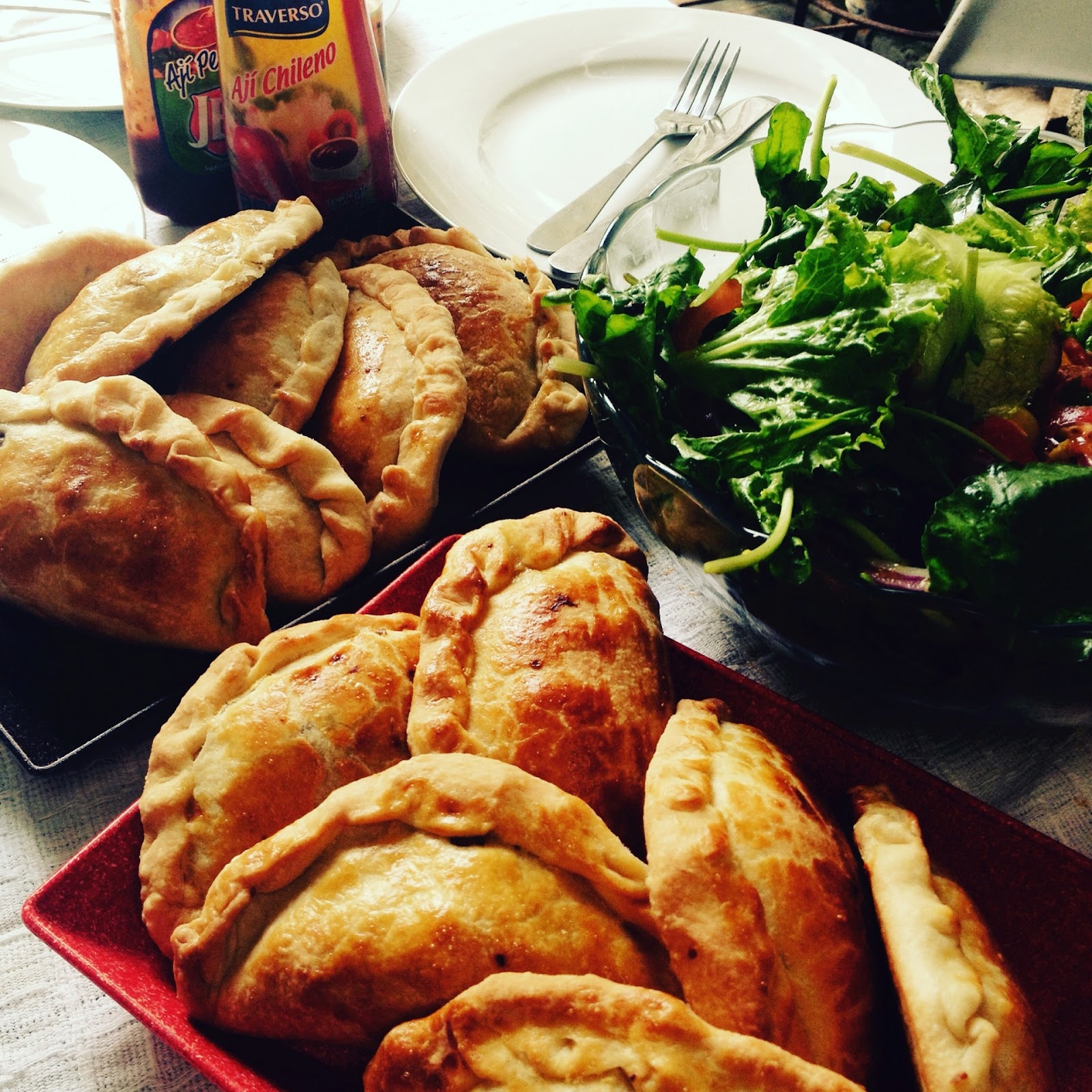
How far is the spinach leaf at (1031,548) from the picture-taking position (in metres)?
1.16

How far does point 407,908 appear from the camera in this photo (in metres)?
1.09

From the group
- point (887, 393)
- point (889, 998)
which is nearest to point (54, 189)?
point (887, 393)

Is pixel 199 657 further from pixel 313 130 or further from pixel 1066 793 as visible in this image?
pixel 1066 793

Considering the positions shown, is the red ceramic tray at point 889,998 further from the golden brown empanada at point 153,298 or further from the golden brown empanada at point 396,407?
the golden brown empanada at point 153,298

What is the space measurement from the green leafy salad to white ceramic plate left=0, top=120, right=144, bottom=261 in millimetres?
1307

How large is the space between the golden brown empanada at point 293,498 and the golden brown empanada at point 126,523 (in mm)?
46

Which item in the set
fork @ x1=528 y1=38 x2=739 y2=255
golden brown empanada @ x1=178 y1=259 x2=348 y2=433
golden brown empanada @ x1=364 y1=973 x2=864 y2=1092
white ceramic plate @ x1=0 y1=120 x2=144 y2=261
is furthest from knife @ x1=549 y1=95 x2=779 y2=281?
golden brown empanada @ x1=364 y1=973 x2=864 y2=1092

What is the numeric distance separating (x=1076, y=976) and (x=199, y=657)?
4.26 feet

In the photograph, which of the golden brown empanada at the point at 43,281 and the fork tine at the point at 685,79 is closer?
the golden brown empanada at the point at 43,281

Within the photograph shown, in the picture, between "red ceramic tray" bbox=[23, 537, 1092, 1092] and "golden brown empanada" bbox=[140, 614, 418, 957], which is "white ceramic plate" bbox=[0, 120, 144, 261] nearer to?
"golden brown empanada" bbox=[140, 614, 418, 957]

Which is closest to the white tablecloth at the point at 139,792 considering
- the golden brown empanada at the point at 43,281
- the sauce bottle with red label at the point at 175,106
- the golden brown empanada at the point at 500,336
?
the golden brown empanada at the point at 500,336

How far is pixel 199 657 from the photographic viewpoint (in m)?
1.59

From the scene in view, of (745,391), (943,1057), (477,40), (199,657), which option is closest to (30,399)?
(199,657)

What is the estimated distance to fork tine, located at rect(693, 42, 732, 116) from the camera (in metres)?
2.65
